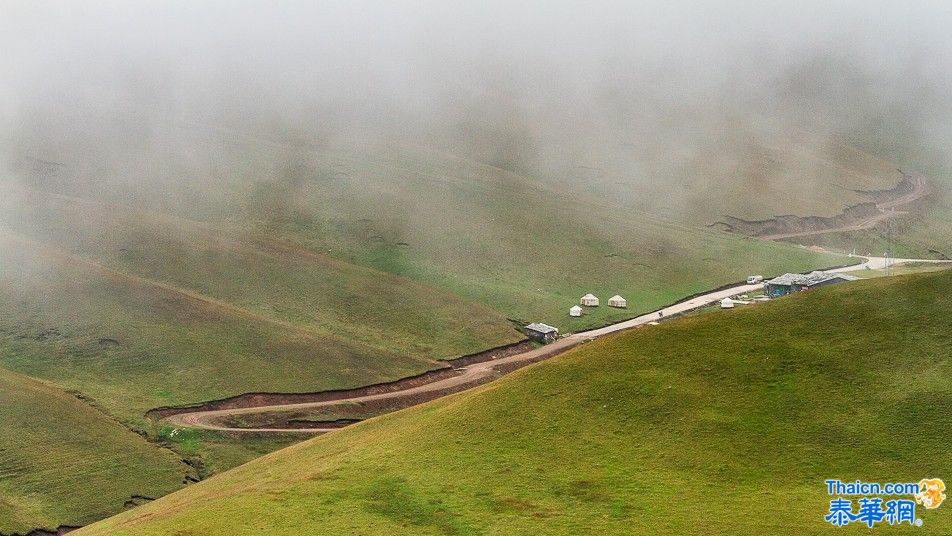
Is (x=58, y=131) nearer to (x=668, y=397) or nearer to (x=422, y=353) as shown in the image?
(x=422, y=353)

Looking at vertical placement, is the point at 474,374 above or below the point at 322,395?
above

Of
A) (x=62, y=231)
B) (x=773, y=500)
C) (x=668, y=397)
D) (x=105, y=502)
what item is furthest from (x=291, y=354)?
(x=773, y=500)

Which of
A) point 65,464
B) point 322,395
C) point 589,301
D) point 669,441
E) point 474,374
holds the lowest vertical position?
point 65,464

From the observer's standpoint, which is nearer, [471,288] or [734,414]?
[734,414]

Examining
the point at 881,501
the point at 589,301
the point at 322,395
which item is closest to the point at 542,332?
the point at 589,301

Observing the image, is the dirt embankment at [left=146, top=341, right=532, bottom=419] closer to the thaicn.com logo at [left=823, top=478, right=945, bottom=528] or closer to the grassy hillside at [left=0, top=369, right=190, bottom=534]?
the grassy hillside at [left=0, top=369, right=190, bottom=534]

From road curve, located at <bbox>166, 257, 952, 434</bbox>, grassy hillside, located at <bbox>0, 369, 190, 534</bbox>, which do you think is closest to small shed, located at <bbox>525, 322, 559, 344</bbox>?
road curve, located at <bbox>166, 257, 952, 434</bbox>

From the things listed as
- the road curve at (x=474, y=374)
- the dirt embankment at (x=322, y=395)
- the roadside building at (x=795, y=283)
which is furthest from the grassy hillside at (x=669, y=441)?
the roadside building at (x=795, y=283)

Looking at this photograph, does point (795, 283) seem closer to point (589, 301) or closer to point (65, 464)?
point (589, 301)
